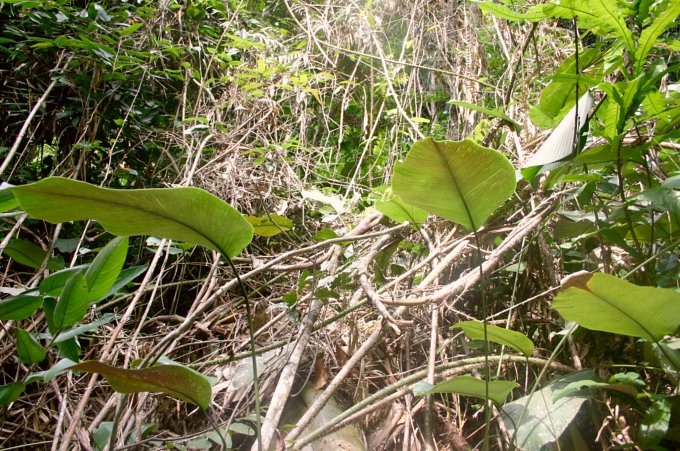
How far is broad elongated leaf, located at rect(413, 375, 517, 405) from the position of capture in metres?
0.85

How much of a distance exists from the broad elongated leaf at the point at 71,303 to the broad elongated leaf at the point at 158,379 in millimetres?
225

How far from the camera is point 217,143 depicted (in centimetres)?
209

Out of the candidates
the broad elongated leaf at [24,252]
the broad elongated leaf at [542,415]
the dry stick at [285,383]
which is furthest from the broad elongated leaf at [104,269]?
the broad elongated leaf at [542,415]

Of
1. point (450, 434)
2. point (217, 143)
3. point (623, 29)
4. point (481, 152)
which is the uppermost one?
point (623, 29)

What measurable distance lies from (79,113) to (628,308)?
214 cm

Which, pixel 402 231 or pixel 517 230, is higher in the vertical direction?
pixel 517 230

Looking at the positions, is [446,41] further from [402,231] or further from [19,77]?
[19,77]

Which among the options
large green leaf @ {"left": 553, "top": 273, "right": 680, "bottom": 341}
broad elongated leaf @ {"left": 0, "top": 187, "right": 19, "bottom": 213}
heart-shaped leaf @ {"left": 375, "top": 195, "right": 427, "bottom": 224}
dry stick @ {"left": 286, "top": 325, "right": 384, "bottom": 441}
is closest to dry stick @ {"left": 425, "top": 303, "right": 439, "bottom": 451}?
dry stick @ {"left": 286, "top": 325, "right": 384, "bottom": 441}

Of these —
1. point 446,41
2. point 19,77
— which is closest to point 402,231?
point 446,41

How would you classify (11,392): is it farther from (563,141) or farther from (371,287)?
(563,141)

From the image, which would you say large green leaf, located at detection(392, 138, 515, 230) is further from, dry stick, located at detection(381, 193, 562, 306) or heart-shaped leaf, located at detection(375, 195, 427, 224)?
heart-shaped leaf, located at detection(375, 195, 427, 224)

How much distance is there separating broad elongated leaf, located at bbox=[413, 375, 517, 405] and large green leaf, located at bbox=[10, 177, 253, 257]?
403 millimetres

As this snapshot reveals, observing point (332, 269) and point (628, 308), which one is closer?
point (628, 308)

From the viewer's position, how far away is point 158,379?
0.77 meters
